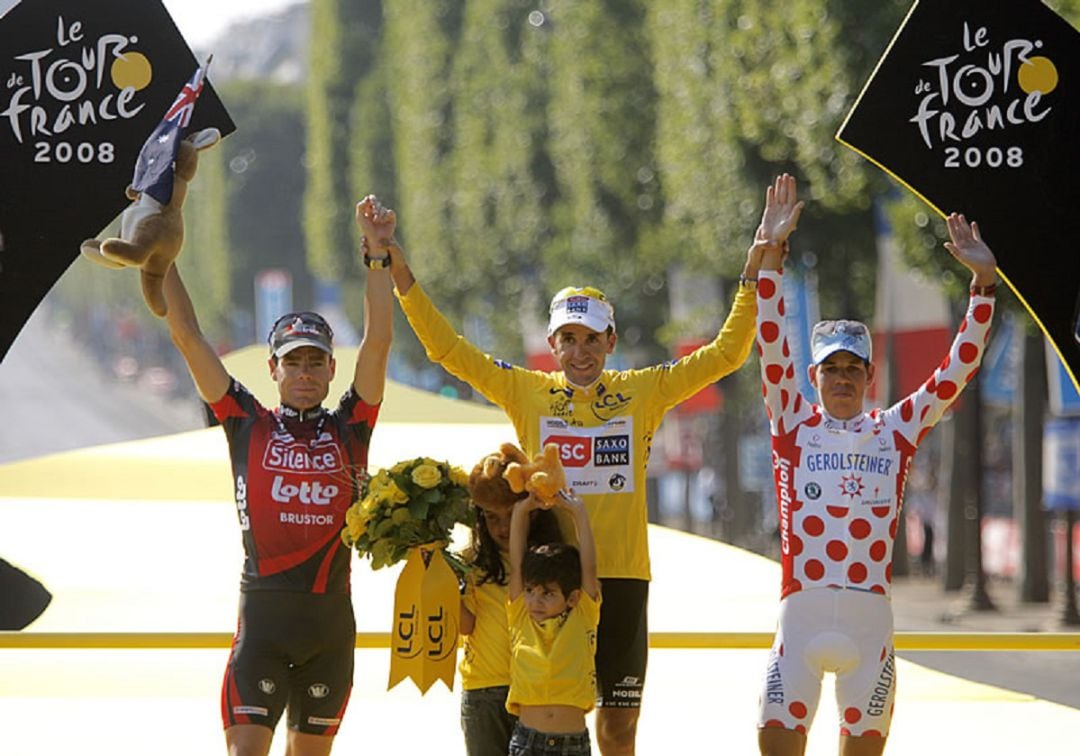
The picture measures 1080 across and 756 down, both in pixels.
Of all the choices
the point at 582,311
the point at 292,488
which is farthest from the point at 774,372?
the point at 292,488

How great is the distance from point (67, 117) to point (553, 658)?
4.05 meters

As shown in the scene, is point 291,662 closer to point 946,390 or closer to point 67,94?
point 946,390

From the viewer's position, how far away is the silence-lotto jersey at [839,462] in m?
6.91

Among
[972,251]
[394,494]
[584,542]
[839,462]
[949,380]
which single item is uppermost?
[972,251]

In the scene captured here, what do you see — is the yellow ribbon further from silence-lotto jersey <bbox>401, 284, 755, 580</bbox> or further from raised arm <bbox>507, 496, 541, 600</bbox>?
silence-lotto jersey <bbox>401, 284, 755, 580</bbox>

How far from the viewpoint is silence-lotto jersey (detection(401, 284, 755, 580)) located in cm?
717

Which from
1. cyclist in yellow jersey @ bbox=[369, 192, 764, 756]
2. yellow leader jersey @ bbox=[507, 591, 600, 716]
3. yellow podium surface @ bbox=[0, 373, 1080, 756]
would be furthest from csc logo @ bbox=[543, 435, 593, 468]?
yellow podium surface @ bbox=[0, 373, 1080, 756]

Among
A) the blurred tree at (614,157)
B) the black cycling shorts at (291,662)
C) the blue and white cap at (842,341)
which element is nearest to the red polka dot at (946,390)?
the blue and white cap at (842,341)

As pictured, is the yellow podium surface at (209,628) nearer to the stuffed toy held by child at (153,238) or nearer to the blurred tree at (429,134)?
the stuffed toy held by child at (153,238)

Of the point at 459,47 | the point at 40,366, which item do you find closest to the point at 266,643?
the point at 459,47

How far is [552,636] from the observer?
665 cm

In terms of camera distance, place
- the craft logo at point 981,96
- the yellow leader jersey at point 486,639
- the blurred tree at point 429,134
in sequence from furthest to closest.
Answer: the blurred tree at point 429,134, the craft logo at point 981,96, the yellow leader jersey at point 486,639

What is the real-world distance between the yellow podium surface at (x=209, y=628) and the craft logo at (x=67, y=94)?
8.02 feet

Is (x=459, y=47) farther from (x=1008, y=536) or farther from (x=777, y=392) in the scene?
(x=777, y=392)
